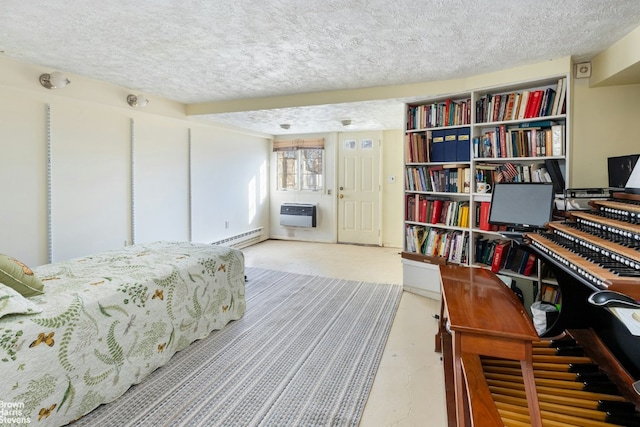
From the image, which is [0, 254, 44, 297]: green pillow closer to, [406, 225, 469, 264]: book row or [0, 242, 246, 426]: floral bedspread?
[0, 242, 246, 426]: floral bedspread

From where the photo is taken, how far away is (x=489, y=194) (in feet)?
9.84

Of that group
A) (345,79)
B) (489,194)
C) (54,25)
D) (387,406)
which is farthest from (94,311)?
(489,194)

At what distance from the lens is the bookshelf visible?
8.84 feet

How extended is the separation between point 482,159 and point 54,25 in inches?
131

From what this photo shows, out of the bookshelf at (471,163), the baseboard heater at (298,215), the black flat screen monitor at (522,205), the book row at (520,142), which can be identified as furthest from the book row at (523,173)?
the baseboard heater at (298,215)

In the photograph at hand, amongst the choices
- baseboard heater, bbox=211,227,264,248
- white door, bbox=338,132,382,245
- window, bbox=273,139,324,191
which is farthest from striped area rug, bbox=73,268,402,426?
window, bbox=273,139,324,191

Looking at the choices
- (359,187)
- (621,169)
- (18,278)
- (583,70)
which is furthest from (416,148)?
(18,278)

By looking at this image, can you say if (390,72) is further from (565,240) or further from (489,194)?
(565,240)

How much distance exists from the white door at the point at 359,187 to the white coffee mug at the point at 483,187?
106 inches

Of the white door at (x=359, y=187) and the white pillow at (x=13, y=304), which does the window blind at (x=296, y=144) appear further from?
the white pillow at (x=13, y=304)

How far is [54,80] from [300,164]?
3925mm

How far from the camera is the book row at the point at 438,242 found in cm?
319

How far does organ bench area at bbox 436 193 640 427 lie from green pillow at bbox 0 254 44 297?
2015 mm

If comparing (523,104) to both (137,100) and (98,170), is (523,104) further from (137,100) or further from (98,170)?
(98,170)
